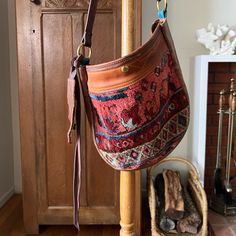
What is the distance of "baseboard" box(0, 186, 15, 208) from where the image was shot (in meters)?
2.20

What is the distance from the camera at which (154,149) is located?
74 cm

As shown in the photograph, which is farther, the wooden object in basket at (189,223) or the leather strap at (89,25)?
the wooden object in basket at (189,223)

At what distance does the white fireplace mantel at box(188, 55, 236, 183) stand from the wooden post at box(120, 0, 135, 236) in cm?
103

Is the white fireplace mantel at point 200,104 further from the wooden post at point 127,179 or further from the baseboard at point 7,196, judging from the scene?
the baseboard at point 7,196

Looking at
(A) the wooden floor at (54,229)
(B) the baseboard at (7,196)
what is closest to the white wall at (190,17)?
(A) the wooden floor at (54,229)

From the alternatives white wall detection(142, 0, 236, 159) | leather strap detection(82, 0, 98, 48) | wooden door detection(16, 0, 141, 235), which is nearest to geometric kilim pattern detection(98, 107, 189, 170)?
leather strap detection(82, 0, 98, 48)

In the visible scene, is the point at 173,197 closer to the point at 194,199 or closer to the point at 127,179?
the point at 194,199

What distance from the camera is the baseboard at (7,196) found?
2.20m

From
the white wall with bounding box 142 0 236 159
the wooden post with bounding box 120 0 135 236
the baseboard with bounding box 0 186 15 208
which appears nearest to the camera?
the wooden post with bounding box 120 0 135 236

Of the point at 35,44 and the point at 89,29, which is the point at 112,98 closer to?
the point at 89,29

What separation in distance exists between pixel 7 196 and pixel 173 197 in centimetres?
127

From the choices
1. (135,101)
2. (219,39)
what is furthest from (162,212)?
(135,101)

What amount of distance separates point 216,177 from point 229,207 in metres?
0.21

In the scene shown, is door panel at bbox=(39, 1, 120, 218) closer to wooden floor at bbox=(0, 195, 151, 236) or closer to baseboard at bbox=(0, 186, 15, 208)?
wooden floor at bbox=(0, 195, 151, 236)
